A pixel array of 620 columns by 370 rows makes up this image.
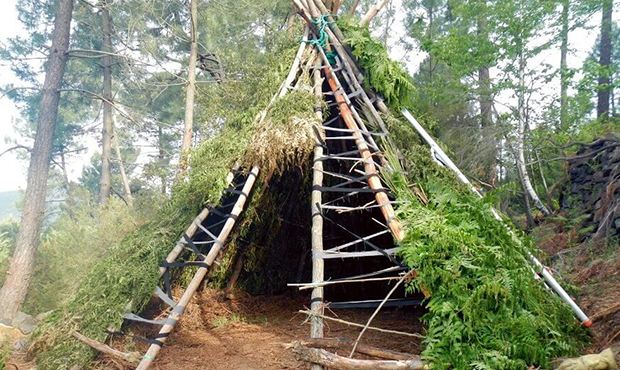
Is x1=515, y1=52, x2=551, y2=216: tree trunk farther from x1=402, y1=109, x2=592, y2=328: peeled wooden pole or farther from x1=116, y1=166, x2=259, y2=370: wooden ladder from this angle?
x1=116, y1=166, x2=259, y2=370: wooden ladder

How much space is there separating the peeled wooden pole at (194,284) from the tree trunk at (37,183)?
5.55 meters

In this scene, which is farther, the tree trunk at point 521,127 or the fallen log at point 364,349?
the tree trunk at point 521,127

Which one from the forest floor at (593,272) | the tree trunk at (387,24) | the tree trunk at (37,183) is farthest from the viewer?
the tree trunk at (387,24)

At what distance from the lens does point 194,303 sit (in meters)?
6.19

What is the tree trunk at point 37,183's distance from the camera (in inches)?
315

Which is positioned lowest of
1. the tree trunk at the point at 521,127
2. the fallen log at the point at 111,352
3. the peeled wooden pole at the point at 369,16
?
the fallen log at the point at 111,352

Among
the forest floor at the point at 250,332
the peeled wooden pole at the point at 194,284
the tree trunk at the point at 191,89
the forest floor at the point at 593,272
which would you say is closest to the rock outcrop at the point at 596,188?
the forest floor at the point at 593,272

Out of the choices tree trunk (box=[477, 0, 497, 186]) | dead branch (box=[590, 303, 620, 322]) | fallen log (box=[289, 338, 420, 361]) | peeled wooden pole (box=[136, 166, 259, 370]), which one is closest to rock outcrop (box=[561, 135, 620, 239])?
tree trunk (box=[477, 0, 497, 186])

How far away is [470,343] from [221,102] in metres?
5.61

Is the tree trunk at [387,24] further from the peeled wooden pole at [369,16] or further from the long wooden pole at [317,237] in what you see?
the long wooden pole at [317,237]

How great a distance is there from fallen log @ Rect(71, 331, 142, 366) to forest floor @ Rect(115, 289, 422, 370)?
22 centimetres

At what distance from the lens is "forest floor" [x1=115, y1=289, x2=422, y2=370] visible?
183 inches

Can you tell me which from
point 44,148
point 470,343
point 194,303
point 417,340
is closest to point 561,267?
point 417,340

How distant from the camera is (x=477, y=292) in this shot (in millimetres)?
3189
